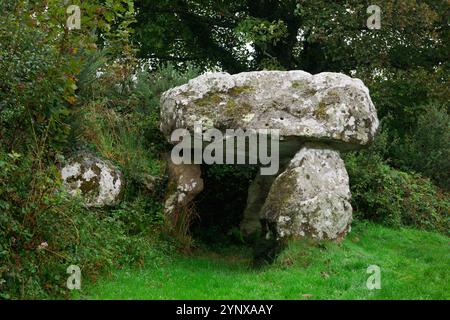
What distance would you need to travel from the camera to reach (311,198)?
378 inches

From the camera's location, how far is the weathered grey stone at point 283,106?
993cm

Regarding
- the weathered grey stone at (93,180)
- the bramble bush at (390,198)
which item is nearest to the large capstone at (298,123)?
the weathered grey stone at (93,180)

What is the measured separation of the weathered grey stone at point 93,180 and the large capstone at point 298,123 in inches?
51.8

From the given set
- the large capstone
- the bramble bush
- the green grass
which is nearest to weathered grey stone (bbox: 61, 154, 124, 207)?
the large capstone

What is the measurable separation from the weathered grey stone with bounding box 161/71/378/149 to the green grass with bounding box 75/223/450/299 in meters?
1.84

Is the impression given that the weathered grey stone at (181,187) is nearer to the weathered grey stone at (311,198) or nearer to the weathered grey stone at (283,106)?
the weathered grey stone at (283,106)

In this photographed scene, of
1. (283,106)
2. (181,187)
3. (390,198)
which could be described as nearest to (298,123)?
(283,106)

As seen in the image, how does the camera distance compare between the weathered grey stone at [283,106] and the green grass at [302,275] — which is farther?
the weathered grey stone at [283,106]

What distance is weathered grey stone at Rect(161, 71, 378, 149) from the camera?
993 cm

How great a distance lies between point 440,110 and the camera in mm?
15422

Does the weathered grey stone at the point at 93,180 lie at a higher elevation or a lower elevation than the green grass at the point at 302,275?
higher

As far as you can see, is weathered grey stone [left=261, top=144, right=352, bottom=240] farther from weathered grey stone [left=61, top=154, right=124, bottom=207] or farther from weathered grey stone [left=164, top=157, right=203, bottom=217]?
weathered grey stone [left=61, top=154, right=124, bottom=207]
